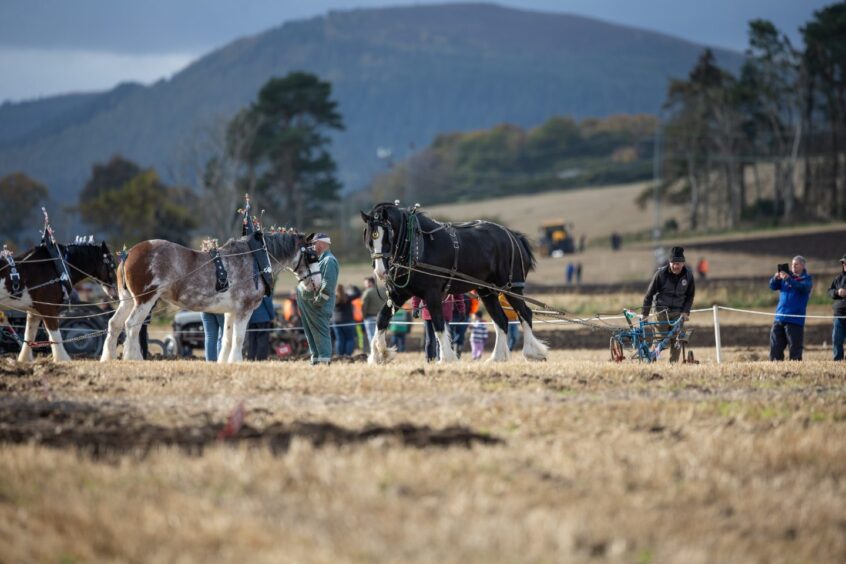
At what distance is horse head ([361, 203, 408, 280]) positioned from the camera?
15.2 m

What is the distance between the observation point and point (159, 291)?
1566 centimetres

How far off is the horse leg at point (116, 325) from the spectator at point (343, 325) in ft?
23.4

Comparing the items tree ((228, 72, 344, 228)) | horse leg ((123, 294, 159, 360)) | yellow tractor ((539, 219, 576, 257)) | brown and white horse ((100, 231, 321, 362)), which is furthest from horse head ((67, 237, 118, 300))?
tree ((228, 72, 344, 228))

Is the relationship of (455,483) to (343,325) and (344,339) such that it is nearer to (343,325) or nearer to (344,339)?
(343,325)

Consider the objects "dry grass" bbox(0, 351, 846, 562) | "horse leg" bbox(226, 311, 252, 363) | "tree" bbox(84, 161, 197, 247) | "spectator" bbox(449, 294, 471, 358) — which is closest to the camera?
"dry grass" bbox(0, 351, 846, 562)

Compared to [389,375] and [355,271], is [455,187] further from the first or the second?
[389,375]

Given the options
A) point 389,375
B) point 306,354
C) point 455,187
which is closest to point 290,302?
point 306,354

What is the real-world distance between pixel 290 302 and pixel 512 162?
130228 millimetres

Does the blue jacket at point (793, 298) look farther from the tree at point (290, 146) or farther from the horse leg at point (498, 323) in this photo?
the tree at point (290, 146)

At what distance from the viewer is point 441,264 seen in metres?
15.8

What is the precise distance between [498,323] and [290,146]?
6916cm

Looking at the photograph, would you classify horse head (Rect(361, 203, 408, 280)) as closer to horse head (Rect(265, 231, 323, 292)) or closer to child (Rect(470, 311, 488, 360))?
horse head (Rect(265, 231, 323, 292))

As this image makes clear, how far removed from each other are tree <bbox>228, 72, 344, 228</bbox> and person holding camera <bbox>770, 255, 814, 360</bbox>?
65.4 meters

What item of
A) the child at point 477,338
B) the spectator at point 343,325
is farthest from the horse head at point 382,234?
the child at point 477,338
